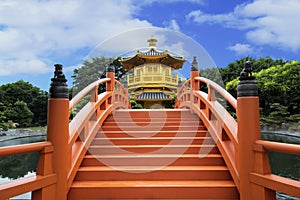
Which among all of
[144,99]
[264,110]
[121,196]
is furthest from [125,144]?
[264,110]

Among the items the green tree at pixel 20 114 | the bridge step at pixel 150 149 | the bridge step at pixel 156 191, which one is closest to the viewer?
the bridge step at pixel 156 191

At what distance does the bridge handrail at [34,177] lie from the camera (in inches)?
75.2

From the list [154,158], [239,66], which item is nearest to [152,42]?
[239,66]

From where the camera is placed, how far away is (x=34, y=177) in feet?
7.14

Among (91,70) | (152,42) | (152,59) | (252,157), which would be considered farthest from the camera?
(91,70)

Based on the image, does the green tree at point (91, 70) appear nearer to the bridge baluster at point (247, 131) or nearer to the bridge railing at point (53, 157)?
the bridge railing at point (53, 157)

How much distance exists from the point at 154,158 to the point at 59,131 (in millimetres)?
1344

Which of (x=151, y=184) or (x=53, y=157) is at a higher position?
(x=53, y=157)

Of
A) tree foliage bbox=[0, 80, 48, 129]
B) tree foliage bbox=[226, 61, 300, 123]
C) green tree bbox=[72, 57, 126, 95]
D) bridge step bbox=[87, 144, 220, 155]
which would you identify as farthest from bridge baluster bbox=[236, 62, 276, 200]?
green tree bbox=[72, 57, 126, 95]

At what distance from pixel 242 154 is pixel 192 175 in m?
0.78

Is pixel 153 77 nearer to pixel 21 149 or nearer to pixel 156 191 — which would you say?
pixel 156 191

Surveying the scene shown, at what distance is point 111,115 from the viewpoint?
5234 millimetres

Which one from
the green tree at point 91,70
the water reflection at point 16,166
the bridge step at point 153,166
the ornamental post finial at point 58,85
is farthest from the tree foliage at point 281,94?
the ornamental post finial at point 58,85

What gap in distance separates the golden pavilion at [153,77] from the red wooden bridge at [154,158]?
43.0 feet
